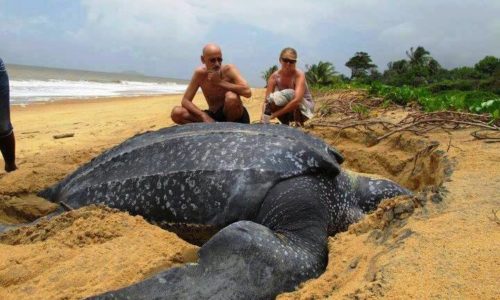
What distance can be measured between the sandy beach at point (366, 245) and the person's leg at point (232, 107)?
4.66 ft

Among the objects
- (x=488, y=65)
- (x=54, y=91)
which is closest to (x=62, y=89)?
(x=54, y=91)

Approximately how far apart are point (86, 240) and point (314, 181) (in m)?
1.05

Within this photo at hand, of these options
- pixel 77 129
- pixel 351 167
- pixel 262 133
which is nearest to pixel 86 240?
pixel 262 133

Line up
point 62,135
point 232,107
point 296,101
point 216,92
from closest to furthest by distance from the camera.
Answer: point 232,107 < point 216,92 < point 296,101 < point 62,135

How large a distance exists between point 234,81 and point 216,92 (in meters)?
0.18

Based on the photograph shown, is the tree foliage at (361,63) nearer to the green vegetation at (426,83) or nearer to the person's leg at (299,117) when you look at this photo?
the green vegetation at (426,83)

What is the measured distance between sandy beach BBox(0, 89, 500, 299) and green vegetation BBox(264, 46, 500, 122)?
1.43 metres

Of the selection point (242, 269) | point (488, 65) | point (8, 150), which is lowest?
point (8, 150)

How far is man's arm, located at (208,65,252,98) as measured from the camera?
3.65 meters

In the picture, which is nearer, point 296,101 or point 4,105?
point 4,105

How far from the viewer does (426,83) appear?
28.9m

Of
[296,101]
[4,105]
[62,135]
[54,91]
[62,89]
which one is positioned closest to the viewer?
[4,105]

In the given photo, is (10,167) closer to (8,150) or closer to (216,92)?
(8,150)

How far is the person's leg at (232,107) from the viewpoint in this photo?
3.60 m
